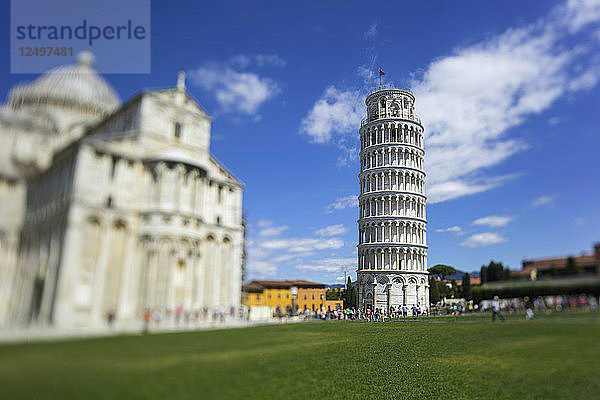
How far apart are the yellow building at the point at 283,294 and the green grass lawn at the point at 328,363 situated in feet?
1.29

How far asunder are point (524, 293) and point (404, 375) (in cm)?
719

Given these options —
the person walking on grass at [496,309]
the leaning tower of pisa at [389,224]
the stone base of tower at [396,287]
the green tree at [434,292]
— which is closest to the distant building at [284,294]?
the person walking on grass at [496,309]

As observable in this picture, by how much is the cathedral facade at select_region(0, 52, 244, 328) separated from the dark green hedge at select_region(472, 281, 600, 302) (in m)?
2.74

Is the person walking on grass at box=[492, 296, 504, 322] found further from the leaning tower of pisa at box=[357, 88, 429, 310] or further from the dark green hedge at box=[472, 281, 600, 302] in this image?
the leaning tower of pisa at box=[357, 88, 429, 310]

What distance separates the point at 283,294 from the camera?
16.2 ft

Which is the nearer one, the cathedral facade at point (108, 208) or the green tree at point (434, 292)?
the cathedral facade at point (108, 208)

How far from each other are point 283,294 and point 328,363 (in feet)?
14.2

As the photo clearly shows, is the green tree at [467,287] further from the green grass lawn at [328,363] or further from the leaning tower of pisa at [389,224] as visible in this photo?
the leaning tower of pisa at [389,224]

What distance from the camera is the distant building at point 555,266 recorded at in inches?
110

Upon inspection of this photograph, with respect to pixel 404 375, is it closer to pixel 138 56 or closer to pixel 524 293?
pixel 524 293

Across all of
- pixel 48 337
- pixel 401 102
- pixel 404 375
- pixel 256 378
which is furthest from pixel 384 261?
pixel 48 337

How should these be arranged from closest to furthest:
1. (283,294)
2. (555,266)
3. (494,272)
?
1. (555,266)
2. (494,272)
3. (283,294)

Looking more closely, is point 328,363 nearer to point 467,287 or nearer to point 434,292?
point 467,287

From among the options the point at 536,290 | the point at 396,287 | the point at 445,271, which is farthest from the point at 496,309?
the point at 396,287
